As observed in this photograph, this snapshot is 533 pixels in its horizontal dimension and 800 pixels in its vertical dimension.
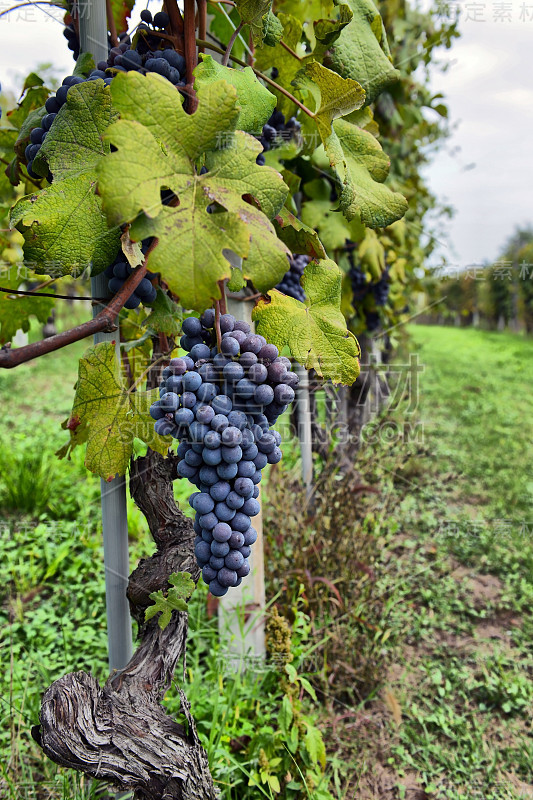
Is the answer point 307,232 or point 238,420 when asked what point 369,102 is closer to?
point 307,232

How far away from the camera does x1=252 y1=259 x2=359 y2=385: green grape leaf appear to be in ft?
3.12

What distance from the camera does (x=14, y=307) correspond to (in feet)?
4.54

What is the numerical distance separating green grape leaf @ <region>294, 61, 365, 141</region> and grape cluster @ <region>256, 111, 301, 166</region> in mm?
441

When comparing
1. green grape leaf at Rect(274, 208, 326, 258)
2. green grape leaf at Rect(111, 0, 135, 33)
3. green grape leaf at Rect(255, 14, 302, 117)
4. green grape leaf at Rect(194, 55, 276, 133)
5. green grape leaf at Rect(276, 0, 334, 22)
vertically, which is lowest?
green grape leaf at Rect(274, 208, 326, 258)

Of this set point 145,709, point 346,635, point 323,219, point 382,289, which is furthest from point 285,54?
point 382,289

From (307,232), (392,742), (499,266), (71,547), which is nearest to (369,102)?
(307,232)

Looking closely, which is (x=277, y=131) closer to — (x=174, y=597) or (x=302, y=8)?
(x=302, y=8)

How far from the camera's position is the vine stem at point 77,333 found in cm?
80

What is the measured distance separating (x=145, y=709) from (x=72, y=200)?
3.29 feet

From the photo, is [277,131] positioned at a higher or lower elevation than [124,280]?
higher

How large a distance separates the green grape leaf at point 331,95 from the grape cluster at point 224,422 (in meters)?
0.40

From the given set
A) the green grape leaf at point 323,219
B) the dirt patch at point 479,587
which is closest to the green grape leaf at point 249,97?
the green grape leaf at point 323,219

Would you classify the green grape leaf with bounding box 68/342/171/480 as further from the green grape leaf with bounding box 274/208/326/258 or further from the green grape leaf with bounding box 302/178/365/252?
the green grape leaf with bounding box 302/178/365/252

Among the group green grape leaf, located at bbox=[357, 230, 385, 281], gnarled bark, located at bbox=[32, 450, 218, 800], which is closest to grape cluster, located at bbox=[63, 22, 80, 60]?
gnarled bark, located at bbox=[32, 450, 218, 800]
